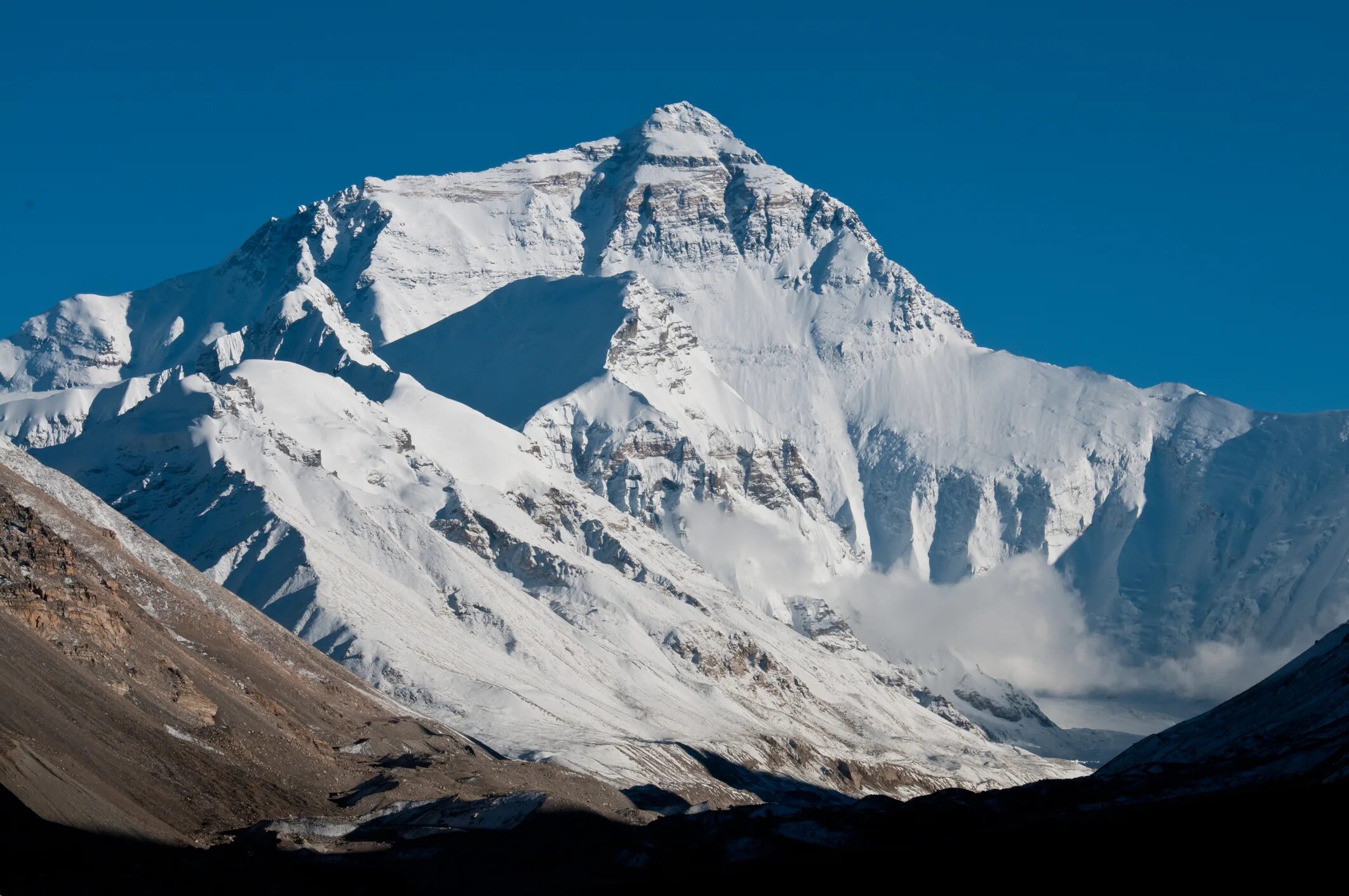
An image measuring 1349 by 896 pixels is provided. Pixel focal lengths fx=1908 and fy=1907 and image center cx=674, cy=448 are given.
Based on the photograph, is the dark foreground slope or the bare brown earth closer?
the dark foreground slope

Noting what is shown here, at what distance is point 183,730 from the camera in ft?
436

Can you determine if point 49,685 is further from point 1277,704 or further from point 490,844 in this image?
A: point 1277,704

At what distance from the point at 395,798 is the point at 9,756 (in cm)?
4197

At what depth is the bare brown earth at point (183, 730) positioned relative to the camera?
11519 centimetres

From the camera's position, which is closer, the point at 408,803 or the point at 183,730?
the point at 183,730

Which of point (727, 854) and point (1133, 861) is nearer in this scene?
point (1133, 861)

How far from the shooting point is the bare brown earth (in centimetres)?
11519

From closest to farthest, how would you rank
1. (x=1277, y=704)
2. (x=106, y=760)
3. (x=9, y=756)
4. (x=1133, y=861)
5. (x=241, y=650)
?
(x=1133, y=861)
(x=9, y=756)
(x=106, y=760)
(x=1277, y=704)
(x=241, y=650)

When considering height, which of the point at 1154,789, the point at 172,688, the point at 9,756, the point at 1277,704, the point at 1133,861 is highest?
the point at 1277,704

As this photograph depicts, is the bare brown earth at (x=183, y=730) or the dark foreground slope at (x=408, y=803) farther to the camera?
the bare brown earth at (x=183, y=730)

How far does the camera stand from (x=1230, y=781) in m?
118

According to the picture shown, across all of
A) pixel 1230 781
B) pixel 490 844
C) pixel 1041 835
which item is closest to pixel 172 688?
pixel 490 844

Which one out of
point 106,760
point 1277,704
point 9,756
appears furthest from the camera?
point 1277,704

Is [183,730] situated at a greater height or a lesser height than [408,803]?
lesser
